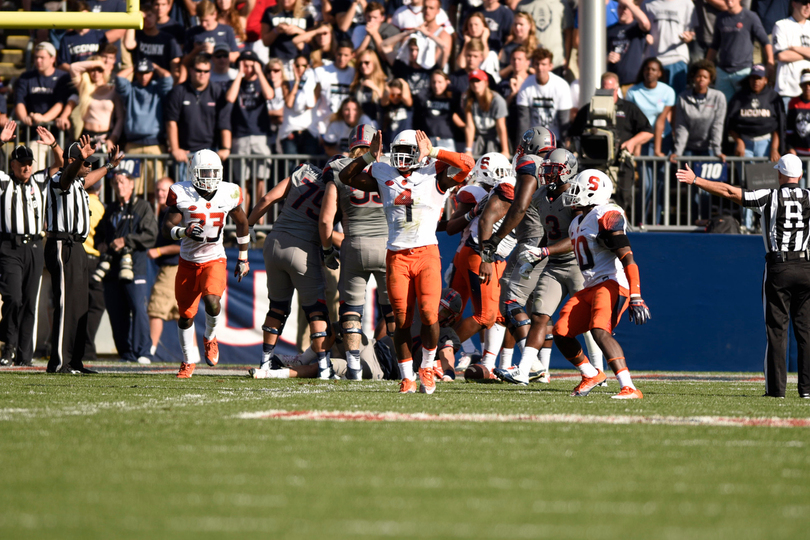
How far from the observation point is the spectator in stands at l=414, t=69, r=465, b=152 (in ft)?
41.8

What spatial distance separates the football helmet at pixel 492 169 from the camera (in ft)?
30.9

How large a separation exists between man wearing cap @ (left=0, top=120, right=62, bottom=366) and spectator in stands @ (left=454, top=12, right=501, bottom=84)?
17.0 ft

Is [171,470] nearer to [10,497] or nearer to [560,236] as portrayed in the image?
[10,497]

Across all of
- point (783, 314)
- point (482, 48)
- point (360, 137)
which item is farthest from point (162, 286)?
point (783, 314)

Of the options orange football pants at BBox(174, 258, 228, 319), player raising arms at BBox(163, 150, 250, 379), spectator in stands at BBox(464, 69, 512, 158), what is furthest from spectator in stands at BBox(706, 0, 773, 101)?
orange football pants at BBox(174, 258, 228, 319)

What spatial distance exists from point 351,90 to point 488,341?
4833mm

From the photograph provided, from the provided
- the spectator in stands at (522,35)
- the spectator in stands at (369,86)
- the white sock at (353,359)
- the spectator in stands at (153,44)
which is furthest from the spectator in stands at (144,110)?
the white sock at (353,359)

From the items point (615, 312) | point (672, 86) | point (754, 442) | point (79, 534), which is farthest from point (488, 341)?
point (79, 534)

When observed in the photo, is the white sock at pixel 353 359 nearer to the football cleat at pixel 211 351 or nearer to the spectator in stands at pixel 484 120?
the football cleat at pixel 211 351

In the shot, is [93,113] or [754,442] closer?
[754,442]

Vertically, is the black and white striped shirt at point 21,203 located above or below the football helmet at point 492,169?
below

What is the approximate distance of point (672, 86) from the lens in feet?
45.0

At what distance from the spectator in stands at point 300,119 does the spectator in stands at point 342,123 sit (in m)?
0.45

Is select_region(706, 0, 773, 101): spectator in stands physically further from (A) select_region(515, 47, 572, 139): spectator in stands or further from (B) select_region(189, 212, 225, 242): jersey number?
(B) select_region(189, 212, 225, 242): jersey number
